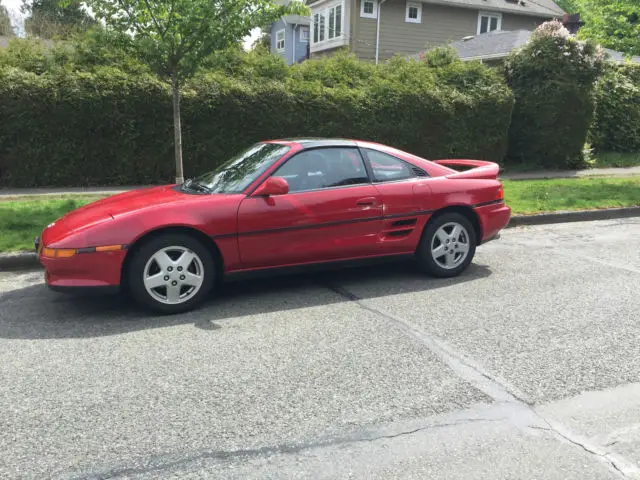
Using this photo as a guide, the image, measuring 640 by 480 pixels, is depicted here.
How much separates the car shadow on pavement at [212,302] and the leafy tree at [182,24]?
146 inches

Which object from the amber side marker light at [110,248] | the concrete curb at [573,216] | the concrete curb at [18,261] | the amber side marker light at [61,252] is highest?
the amber side marker light at [110,248]

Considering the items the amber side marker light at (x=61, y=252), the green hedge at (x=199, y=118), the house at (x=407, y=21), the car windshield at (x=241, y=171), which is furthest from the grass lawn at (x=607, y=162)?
the house at (x=407, y=21)

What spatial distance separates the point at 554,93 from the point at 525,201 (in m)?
5.23

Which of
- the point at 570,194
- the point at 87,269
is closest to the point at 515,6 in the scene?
the point at 570,194

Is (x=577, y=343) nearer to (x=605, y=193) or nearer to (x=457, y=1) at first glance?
(x=605, y=193)

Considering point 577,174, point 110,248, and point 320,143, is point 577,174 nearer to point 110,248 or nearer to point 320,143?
point 320,143

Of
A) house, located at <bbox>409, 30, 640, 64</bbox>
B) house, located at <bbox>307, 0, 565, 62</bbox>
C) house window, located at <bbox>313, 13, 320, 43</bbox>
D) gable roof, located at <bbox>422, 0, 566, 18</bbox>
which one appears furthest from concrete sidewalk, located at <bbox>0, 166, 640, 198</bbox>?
house window, located at <bbox>313, 13, 320, 43</bbox>

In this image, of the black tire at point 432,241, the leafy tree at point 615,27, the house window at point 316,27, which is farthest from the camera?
the house window at point 316,27

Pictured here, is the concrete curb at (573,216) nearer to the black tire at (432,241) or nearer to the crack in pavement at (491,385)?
the black tire at (432,241)

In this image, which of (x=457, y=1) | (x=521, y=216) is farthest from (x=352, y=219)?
(x=457, y=1)

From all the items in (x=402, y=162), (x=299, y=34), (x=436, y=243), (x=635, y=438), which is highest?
(x=299, y=34)

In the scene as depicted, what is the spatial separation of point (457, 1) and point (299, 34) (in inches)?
493

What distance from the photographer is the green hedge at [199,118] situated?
→ 34.8ft

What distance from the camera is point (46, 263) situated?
464cm
